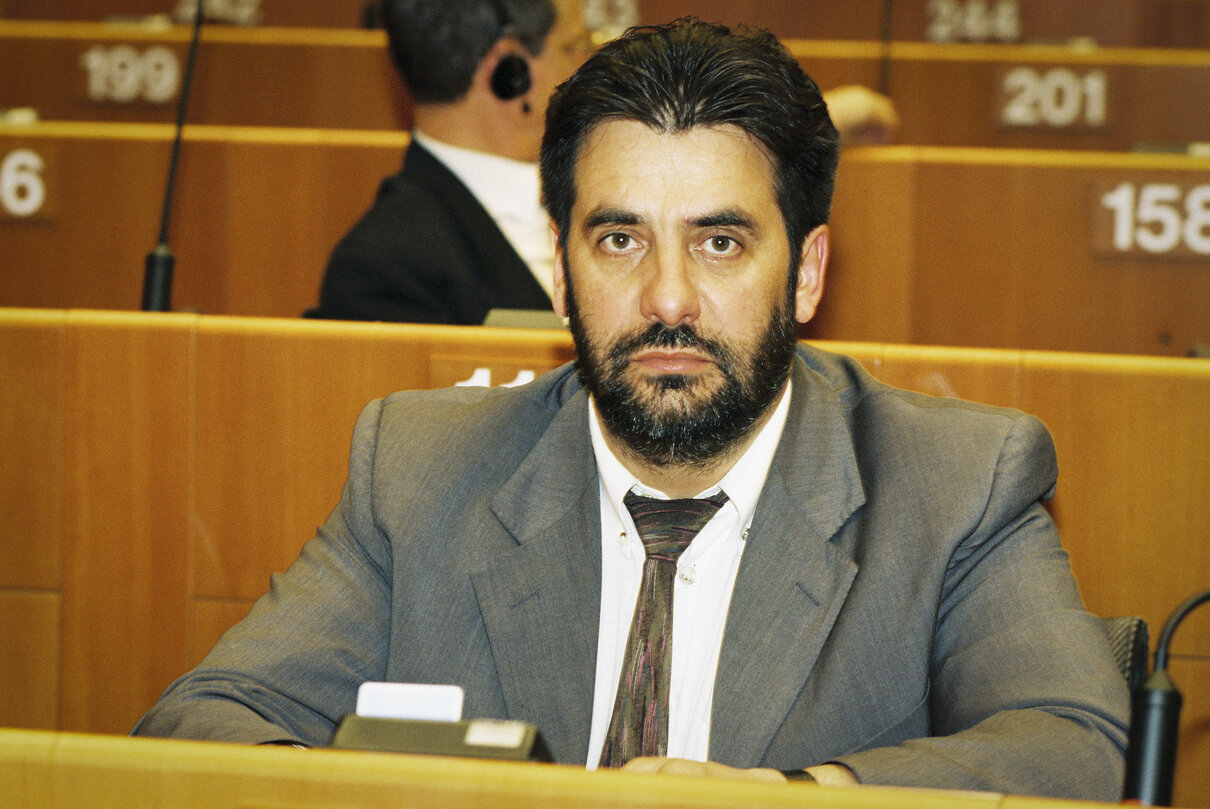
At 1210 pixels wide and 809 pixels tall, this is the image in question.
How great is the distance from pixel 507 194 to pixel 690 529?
1615 mm

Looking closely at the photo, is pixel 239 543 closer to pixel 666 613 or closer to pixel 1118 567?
pixel 666 613

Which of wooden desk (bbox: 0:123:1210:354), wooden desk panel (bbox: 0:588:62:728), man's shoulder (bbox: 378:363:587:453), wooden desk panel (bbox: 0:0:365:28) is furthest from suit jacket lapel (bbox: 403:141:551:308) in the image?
wooden desk panel (bbox: 0:0:365:28)

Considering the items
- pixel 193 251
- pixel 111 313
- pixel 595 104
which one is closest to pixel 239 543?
pixel 111 313

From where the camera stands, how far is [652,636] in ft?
4.93

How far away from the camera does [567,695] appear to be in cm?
149

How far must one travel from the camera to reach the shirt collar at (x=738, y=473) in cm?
158

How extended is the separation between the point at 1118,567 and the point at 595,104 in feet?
3.79

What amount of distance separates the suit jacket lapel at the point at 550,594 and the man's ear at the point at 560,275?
0.61 feet

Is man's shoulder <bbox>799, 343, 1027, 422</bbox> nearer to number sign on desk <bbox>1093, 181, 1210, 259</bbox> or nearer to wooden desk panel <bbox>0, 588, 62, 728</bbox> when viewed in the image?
wooden desk panel <bbox>0, 588, 62, 728</bbox>

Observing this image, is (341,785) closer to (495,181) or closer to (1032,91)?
(495,181)

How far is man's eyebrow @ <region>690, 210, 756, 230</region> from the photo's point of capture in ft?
4.92

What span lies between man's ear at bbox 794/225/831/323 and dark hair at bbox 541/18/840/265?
3 cm

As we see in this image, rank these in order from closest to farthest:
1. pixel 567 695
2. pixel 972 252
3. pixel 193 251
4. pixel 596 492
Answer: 1. pixel 567 695
2. pixel 596 492
3. pixel 972 252
4. pixel 193 251

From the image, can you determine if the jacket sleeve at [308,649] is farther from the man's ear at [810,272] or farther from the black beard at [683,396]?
the man's ear at [810,272]
